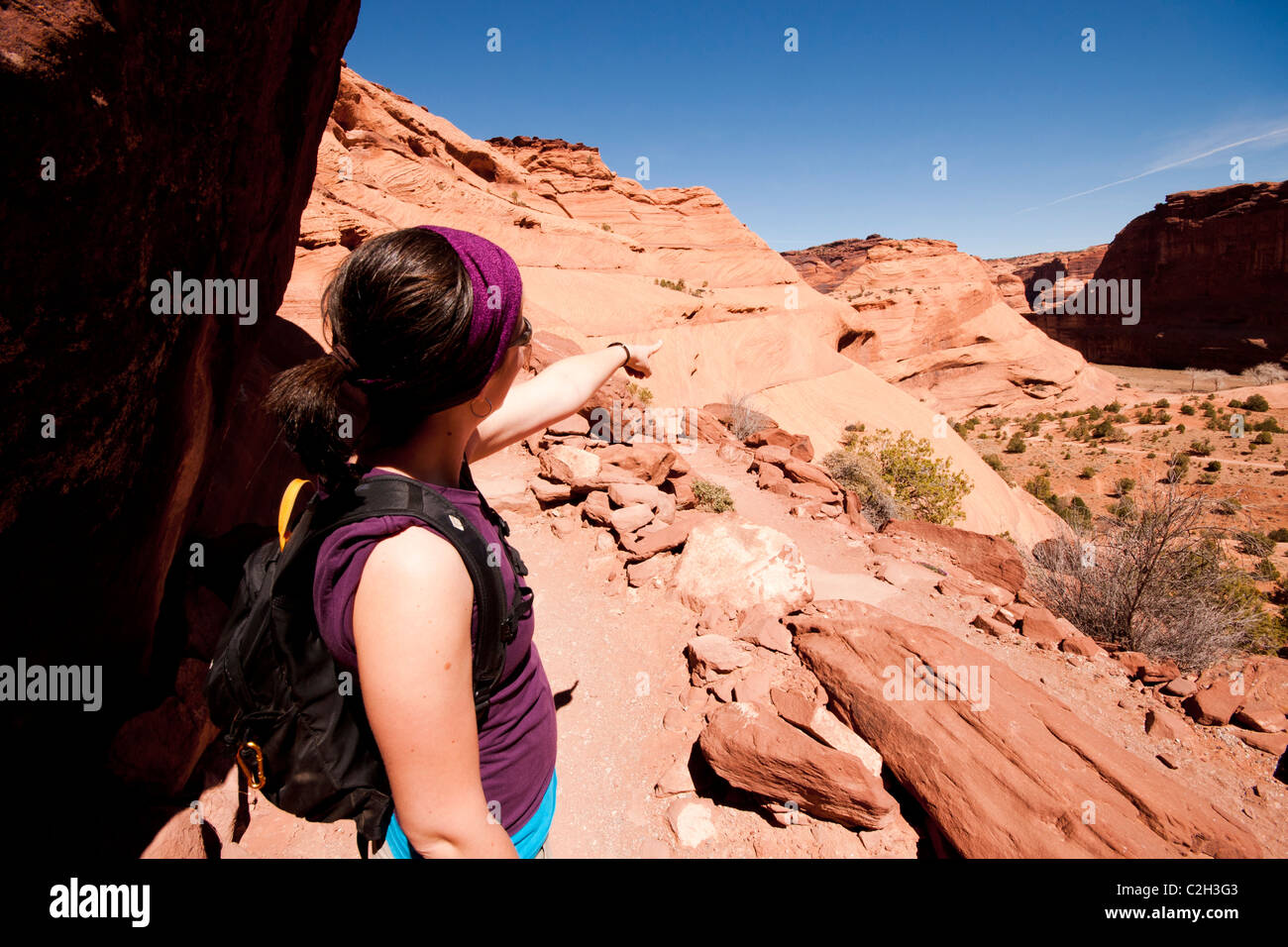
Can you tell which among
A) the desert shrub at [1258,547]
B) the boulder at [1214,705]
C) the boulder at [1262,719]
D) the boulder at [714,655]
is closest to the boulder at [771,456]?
the boulder at [714,655]

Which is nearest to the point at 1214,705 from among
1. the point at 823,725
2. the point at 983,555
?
the point at 823,725

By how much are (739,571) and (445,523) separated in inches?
153

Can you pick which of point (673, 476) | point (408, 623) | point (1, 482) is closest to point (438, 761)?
point (408, 623)

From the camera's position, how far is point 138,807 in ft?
7.26

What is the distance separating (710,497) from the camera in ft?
20.8

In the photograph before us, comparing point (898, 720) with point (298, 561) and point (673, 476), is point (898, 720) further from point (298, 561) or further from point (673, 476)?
point (673, 476)

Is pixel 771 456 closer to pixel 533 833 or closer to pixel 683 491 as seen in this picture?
pixel 683 491

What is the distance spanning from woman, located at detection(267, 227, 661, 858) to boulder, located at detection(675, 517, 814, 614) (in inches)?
131

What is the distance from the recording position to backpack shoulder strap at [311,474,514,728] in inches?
34.9

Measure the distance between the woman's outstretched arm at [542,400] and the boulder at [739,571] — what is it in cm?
278

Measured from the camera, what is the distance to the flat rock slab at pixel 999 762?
7.97 ft

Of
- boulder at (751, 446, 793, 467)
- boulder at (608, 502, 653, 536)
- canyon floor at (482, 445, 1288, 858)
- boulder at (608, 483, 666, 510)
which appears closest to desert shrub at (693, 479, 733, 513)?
boulder at (608, 483, 666, 510)

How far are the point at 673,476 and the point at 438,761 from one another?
18.9ft

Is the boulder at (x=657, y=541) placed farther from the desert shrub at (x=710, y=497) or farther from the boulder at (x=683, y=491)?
the desert shrub at (x=710, y=497)
